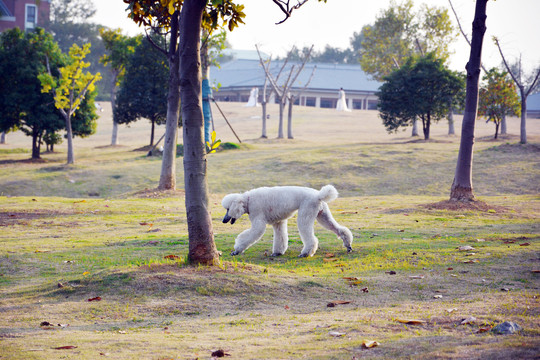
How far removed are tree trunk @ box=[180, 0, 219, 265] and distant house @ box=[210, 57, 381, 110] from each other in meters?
62.5

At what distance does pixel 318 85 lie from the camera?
238 ft

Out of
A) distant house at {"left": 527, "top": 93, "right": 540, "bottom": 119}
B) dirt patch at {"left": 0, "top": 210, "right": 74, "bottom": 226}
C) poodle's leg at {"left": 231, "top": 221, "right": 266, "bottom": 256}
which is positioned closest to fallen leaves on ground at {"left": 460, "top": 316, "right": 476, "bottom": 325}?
poodle's leg at {"left": 231, "top": 221, "right": 266, "bottom": 256}

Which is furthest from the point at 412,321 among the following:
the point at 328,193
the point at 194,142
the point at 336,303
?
the point at 328,193

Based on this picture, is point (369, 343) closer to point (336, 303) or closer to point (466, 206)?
point (336, 303)

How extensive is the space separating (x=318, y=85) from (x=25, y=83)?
44.9 metres

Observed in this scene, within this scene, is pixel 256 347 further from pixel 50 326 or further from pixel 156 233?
pixel 156 233

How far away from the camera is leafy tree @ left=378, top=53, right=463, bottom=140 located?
117 ft

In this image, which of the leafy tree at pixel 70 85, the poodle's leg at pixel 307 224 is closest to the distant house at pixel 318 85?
the leafy tree at pixel 70 85

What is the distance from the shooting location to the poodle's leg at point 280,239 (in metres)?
10.4

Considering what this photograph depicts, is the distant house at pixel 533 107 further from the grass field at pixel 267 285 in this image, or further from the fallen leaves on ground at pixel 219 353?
the fallen leaves on ground at pixel 219 353

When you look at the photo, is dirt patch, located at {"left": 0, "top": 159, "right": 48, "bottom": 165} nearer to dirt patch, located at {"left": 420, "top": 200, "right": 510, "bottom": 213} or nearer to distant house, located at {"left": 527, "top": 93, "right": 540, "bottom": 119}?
dirt patch, located at {"left": 420, "top": 200, "right": 510, "bottom": 213}

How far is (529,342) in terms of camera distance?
5.09 m

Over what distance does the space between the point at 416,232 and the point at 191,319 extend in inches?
310

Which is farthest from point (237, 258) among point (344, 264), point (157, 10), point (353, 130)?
point (353, 130)
